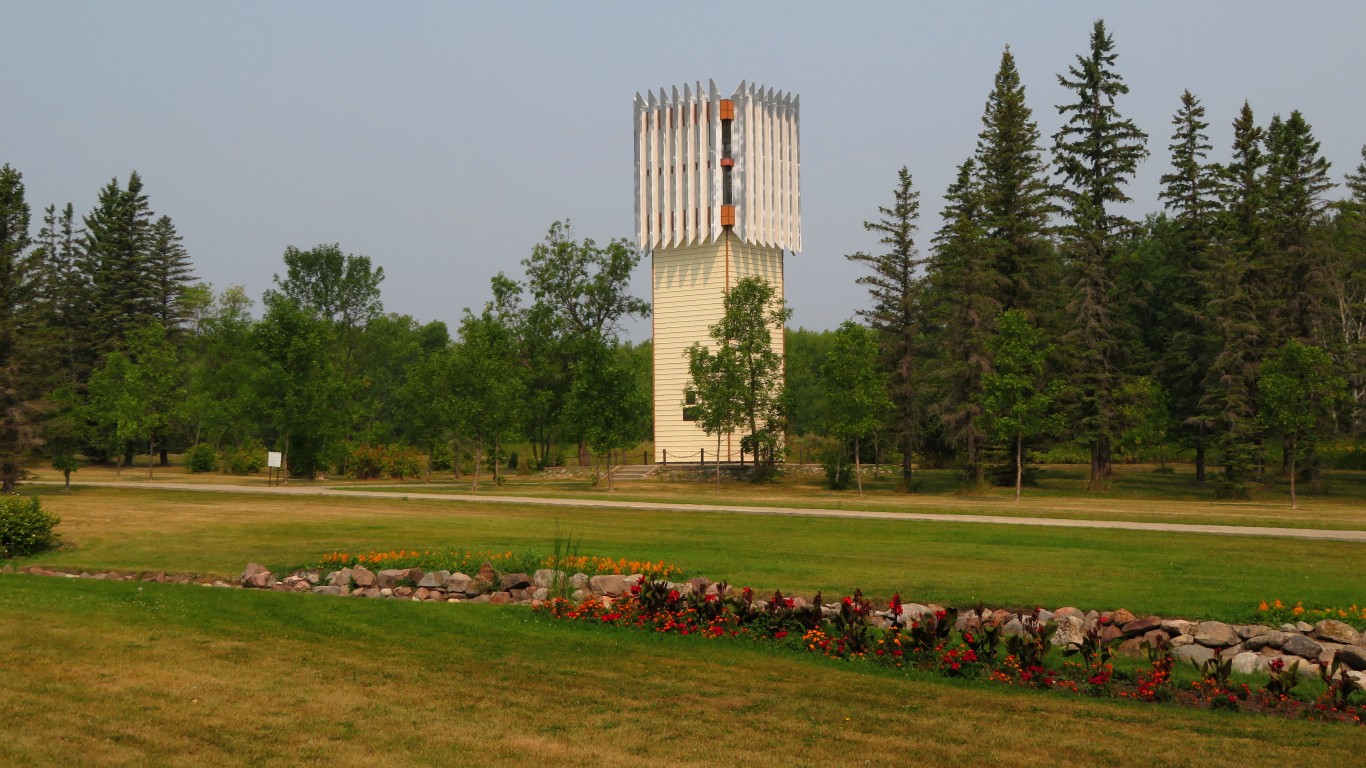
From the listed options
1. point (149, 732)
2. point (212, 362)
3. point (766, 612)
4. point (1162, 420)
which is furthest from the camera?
point (212, 362)

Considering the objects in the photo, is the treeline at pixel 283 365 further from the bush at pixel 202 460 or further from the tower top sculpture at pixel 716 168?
the tower top sculpture at pixel 716 168

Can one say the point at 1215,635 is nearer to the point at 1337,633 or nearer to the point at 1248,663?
the point at 1248,663

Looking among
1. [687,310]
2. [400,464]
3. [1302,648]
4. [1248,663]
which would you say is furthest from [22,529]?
[687,310]

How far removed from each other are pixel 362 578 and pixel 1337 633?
525 inches

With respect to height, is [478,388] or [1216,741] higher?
[478,388]

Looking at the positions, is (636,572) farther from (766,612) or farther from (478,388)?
(478,388)

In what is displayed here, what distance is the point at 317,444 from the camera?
48031 millimetres

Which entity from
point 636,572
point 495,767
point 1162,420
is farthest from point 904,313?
point 495,767

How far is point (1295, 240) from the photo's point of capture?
49.6 meters

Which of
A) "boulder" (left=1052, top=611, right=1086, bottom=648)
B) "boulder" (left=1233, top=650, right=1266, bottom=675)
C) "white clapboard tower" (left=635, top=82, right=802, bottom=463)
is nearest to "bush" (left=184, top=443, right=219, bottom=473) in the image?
"white clapboard tower" (left=635, top=82, right=802, bottom=463)

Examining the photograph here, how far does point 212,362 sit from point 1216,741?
78.5m

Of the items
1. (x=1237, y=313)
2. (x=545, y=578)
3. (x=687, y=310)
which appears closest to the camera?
(x=545, y=578)


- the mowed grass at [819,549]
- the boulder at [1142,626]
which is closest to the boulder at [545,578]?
the mowed grass at [819,549]

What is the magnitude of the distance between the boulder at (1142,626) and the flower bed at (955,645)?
166mm
